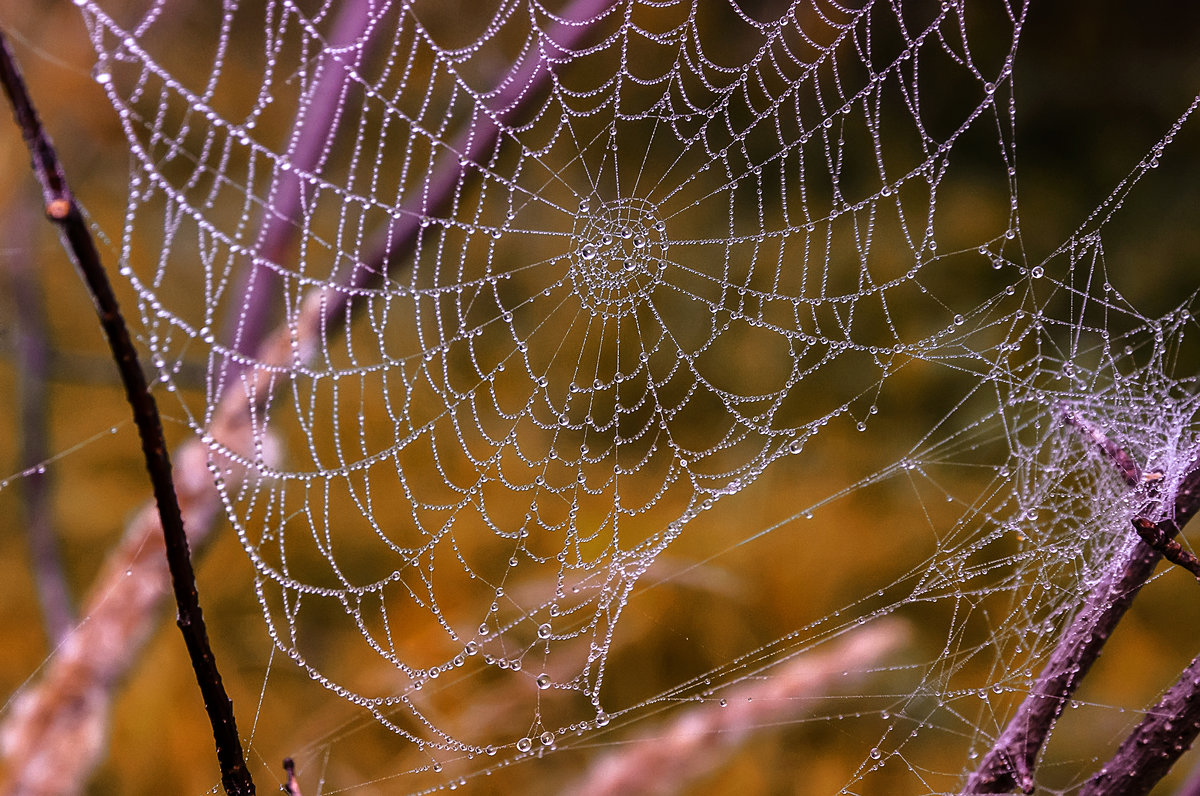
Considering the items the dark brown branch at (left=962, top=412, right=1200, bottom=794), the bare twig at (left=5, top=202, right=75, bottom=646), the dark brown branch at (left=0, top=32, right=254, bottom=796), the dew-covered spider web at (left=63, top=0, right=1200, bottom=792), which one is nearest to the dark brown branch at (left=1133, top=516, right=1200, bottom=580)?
the dark brown branch at (left=962, top=412, right=1200, bottom=794)

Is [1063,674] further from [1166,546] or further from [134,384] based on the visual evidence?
[134,384]

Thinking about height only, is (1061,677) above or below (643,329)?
below

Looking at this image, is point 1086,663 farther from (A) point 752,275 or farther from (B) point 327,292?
(A) point 752,275

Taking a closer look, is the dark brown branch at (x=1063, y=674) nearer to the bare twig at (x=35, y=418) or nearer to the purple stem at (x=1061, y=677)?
the purple stem at (x=1061, y=677)

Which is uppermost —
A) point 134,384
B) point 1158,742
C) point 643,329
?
point 643,329

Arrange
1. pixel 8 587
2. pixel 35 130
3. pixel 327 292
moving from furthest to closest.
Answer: pixel 8 587 → pixel 327 292 → pixel 35 130

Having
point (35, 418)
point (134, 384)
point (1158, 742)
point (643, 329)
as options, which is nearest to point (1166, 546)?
point (1158, 742)

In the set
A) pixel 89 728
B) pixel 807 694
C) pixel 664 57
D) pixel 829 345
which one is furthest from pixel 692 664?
pixel 664 57
